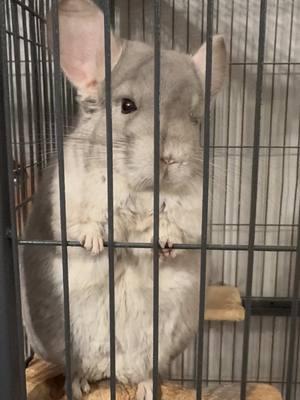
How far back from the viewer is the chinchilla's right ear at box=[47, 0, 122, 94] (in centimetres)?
96

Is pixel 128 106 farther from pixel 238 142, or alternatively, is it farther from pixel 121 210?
pixel 238 142

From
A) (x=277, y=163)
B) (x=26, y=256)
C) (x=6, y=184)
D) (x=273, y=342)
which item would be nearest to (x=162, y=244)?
(x=6, y=184)

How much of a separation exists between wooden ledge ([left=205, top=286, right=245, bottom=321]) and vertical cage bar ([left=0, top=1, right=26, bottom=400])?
89 cm

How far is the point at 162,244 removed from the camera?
99 cm

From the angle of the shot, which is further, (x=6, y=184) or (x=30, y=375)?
(x=30, y=375)

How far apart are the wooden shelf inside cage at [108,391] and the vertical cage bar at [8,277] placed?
13.2 inches

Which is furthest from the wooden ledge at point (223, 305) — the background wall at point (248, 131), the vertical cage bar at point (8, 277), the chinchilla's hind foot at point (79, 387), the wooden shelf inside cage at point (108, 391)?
the vertical cage bar at point (8, 277)

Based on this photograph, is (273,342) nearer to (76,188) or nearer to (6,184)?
(76,188)

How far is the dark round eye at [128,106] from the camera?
3.44 ft

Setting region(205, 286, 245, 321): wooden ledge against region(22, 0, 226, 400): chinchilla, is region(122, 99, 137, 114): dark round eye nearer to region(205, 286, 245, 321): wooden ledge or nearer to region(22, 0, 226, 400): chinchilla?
region(22, 0, 226, 400): chinchilla

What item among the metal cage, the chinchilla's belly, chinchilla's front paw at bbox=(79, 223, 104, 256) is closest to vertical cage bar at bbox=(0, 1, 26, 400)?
chinchilla's front paw at bbox=(79, 223, 104, 256)

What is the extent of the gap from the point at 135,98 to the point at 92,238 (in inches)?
12.8

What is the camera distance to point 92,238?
3.17 ft

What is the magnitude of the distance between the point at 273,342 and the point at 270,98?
Answer: 45.3 inches
